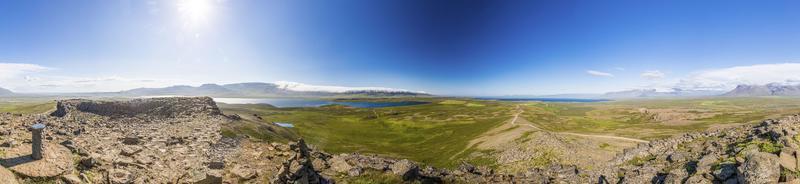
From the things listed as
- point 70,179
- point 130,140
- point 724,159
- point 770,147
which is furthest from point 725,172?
point 130,140

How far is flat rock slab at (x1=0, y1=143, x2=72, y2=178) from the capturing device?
51.6 ft

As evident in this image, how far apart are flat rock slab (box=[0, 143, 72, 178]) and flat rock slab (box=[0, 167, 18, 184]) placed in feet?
2.14

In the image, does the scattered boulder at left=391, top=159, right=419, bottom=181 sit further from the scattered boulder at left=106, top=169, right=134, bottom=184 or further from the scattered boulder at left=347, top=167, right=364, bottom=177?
the scattered boulder at left=106, top=169, right=134, bottom=184

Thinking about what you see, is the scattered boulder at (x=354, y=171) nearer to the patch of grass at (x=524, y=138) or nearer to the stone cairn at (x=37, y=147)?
the stone cairn at (x=37, y=147)

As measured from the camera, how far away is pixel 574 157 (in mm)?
58844

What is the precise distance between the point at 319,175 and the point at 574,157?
49.0m

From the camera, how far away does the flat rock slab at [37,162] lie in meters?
15.7

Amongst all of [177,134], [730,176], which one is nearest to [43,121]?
[177,134]

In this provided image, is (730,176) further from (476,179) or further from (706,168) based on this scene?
(476,179)

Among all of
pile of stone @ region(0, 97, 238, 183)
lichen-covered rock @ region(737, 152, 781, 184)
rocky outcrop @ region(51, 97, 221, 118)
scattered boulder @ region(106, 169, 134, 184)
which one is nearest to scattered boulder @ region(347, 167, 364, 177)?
pile of stone @ region(0, 97, 238, 183)

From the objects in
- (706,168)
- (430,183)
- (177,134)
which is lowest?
(430,183)

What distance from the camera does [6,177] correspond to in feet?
47.0

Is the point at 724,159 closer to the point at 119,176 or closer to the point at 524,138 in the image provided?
the point at 119,176

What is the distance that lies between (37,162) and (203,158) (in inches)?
346
